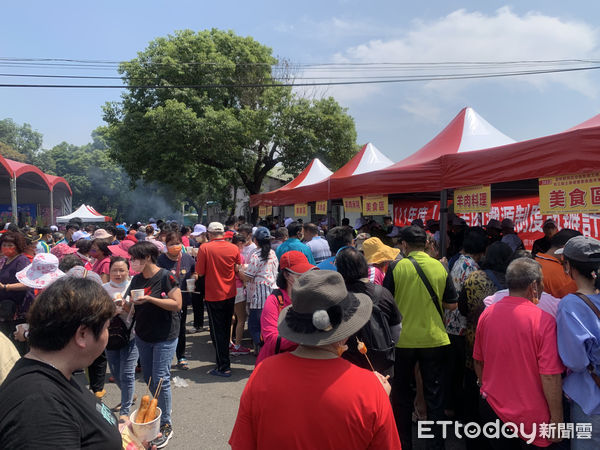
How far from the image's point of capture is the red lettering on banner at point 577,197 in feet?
11.5

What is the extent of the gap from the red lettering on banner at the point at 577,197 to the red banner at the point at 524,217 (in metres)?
4.20

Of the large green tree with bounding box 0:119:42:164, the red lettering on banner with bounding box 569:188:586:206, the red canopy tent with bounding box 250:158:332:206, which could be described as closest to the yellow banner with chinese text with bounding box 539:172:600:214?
the red lettering on banner with bounding box 569:188:586:206

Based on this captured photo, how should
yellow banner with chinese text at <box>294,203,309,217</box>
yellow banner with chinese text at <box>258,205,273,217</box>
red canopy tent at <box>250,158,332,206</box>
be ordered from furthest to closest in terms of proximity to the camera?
yellow banner with chinese text at <box>258,205,273,217</box>
red canopy tent at <box>250,158,332,206</box>
yellow banner with chinese text at <box>294,203,309,217</box>

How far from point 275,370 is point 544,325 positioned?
1.71 m

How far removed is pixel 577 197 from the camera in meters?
3.55

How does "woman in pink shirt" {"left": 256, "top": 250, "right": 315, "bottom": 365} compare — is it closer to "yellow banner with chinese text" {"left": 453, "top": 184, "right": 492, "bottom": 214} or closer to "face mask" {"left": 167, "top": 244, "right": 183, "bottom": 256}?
"yellow banner with chinese text" {"left": 453, "top": 184, "right": 492, "bottom": 214}

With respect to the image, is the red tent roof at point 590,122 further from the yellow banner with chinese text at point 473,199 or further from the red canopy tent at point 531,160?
the yellow banner with chinese text at point 473,199

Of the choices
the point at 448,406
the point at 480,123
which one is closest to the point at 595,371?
the point at 448,406

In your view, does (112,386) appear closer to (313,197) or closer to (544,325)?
(544,325)

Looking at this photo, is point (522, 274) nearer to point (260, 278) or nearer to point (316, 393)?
point (316, 393)

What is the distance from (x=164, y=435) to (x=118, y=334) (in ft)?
3.36

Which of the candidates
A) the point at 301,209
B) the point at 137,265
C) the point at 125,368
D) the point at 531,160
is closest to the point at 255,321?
the point at 125,368

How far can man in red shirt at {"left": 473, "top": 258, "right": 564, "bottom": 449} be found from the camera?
2168mm

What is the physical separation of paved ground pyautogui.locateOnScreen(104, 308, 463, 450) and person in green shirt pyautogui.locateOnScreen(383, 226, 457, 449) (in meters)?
0.62
